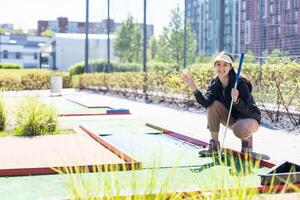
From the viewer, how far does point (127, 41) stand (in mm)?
44438

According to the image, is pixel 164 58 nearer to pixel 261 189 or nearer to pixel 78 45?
pixel 78 45

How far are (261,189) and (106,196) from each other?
4.99 feet

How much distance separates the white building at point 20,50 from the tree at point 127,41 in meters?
49.1

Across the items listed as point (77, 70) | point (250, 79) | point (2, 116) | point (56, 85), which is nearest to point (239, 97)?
point (2, 116)

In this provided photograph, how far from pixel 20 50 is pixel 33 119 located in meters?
94.9

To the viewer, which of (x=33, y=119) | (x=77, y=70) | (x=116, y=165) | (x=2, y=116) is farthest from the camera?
(x=77, y=70)

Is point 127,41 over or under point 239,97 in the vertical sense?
over

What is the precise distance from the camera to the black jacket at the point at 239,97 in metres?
4.76

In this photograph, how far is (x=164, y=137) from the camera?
6531 millimetres

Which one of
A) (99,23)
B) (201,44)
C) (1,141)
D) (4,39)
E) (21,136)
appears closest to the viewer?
(1,141)

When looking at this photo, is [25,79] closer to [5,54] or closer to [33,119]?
[33,119]

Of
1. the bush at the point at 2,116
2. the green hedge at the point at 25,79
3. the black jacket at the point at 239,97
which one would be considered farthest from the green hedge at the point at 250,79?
the green hedge at the point at 25,79

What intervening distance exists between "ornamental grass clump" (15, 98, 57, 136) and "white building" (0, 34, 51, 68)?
86.9 metres

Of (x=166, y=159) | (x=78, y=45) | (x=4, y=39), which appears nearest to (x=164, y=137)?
(x=166, y=159)
